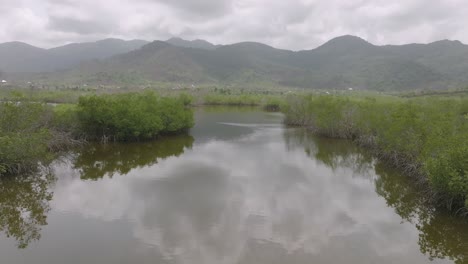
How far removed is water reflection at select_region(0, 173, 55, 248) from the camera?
55.9ft

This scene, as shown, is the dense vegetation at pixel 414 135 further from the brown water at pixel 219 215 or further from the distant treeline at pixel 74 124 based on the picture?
the distant treeline at pixel 74 124

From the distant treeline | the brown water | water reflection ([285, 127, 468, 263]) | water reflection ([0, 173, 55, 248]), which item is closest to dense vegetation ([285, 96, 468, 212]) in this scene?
water reflection ([285, 127, 468, 263])

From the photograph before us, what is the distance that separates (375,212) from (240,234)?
9175 millimetres

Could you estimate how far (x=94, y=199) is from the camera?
2194cm

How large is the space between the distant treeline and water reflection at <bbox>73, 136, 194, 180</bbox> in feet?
5.26

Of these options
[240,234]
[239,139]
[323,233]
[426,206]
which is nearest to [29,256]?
[240,234]

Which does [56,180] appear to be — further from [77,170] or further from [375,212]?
[375,212]

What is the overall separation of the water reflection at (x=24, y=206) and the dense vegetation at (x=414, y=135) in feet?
69.8

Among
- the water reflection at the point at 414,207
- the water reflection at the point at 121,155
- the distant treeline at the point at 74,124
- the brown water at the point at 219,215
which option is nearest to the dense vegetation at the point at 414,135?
the water reflection at the point at 414,207

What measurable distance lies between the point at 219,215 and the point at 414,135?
17661 mm

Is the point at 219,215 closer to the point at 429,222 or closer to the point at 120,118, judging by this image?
the point at 429,222

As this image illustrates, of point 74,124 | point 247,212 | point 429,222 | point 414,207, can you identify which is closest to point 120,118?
point 74,124

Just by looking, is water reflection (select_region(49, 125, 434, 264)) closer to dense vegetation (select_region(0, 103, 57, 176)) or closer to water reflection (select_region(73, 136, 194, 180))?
water reflection (select_region(73, 136, 194, 180))

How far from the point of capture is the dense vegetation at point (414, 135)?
62.7 feet
